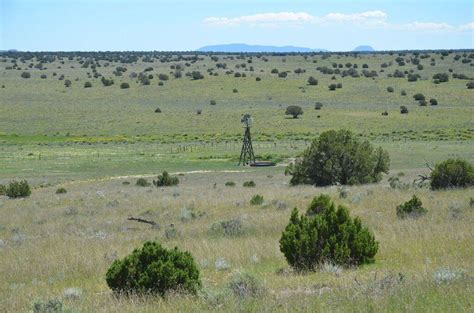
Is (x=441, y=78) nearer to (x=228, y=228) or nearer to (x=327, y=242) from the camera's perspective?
(x=228, y=228)

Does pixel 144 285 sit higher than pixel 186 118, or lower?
higher

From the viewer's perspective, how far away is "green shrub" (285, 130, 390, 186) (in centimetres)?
3312

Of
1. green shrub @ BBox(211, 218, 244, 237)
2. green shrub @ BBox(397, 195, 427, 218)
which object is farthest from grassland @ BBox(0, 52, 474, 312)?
green shrub @ BBox(397, 195, 427, 218)

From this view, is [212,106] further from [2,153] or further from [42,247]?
[42,247]

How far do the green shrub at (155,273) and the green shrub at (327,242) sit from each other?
7.05 ft

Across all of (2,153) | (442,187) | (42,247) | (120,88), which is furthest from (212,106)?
(42,247)

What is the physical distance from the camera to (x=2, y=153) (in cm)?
5831

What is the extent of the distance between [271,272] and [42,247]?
8.15m

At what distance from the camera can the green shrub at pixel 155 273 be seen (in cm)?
907

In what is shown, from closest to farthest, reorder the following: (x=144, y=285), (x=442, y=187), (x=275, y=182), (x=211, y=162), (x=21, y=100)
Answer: (x=144, y=285)
(x=442, y=187)
(x=275, y=182)
(x=211, y=162)
(x=21, y=100)

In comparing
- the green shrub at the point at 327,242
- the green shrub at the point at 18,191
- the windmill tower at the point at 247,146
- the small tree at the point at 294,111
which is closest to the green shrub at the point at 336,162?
the green shrub at the point at 18,191

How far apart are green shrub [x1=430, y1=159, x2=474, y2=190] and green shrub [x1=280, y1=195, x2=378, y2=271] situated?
46.1 feet

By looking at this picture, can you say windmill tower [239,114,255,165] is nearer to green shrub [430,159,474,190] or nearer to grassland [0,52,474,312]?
grassland [0,52,474,312]

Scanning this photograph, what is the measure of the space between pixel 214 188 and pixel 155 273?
2390 cm
